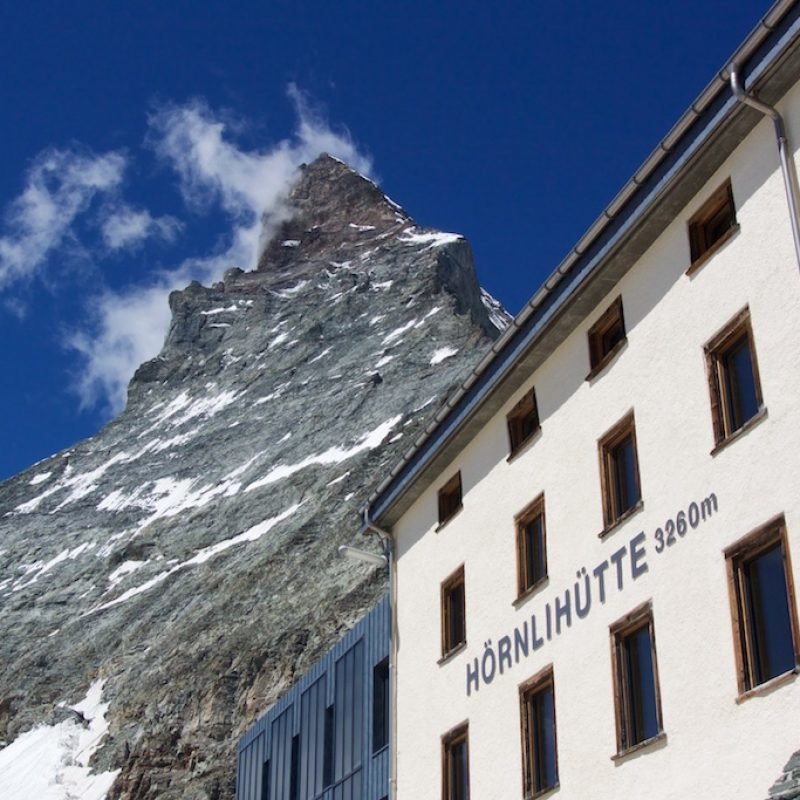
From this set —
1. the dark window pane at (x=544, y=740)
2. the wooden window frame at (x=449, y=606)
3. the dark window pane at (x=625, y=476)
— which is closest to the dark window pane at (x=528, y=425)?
the wooden window frame at (x=449, y=606)

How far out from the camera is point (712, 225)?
57.8 feet

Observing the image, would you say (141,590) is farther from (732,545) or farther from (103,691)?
(732,545)

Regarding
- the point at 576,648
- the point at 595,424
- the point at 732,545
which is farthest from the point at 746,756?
the point at 595,424

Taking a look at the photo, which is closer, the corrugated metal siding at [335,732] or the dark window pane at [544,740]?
the dark window pane at [544,740]

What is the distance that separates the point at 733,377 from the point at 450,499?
8617 mm

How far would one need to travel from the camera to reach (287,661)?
58844mm

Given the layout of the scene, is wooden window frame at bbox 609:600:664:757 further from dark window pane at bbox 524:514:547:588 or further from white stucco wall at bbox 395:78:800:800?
dark window pane at bbox 524:514:547:588

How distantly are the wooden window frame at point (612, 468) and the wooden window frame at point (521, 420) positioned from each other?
243 centimetres

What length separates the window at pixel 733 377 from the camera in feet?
52.3

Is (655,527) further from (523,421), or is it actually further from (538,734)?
(523,421)

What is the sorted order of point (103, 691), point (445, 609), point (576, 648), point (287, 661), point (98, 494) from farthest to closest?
point (98, 494), point (103, 691), point (287, 661), point (445, 609), point (576, 648)

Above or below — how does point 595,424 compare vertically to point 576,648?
above

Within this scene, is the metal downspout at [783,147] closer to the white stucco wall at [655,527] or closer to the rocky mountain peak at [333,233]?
the white stucco wall at [655,527]

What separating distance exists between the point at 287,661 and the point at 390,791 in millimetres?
36205
